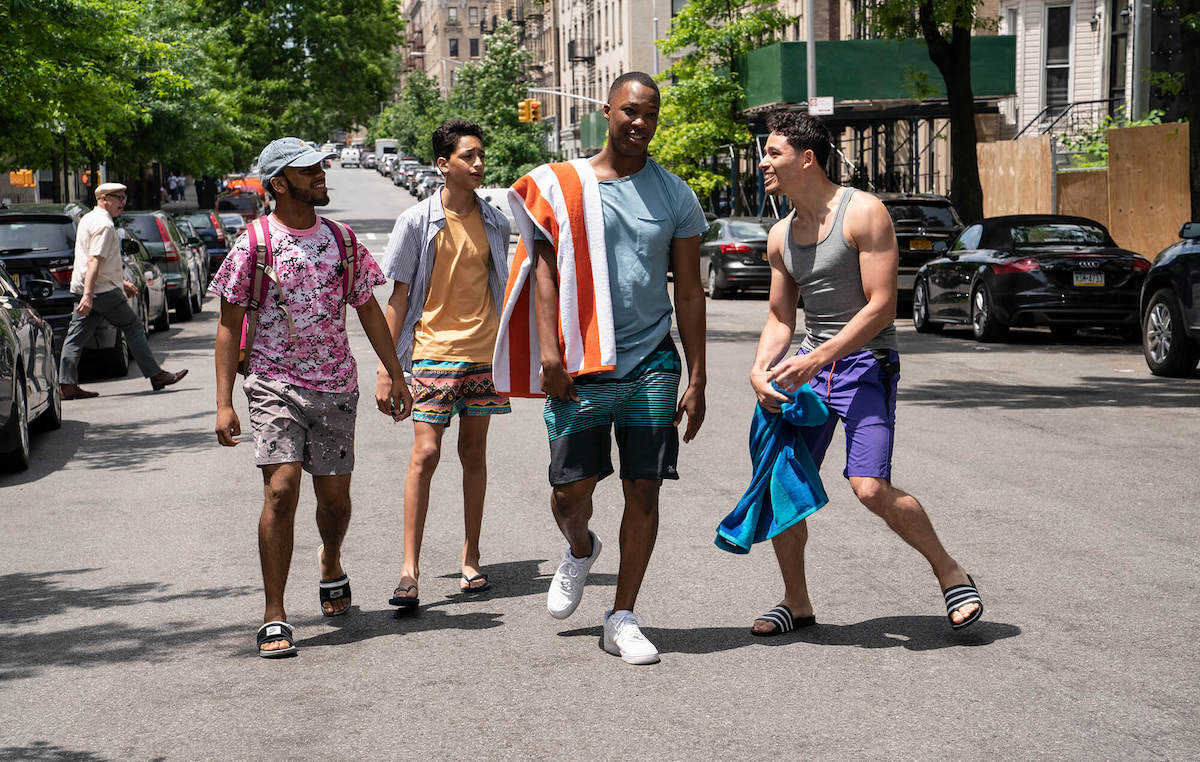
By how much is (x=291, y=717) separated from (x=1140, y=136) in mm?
21401

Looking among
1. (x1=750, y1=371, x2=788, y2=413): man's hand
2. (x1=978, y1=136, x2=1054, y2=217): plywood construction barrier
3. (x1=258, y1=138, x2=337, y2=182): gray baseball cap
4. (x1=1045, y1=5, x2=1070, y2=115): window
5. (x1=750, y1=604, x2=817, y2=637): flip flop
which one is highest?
(x1=1045, y1=5, x2=1070, y2=115): window

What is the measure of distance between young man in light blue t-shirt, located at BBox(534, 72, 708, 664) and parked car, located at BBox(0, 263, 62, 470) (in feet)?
19.7

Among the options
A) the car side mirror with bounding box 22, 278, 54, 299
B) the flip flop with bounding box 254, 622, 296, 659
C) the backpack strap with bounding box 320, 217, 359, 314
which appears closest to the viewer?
the flip flop with bounding box 254, 622, 296, 659

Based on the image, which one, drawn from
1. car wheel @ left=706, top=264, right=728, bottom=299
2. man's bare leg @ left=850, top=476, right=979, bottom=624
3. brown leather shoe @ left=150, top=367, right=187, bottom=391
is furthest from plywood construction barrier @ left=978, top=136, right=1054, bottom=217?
man's bare leg @ left=850, top=476, right=979, bottom=624

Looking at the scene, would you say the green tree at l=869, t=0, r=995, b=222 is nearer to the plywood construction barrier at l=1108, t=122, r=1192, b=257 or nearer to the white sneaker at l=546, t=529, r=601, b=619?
the plywood construction barrier at l=1108, t=122, r=1192, b=257

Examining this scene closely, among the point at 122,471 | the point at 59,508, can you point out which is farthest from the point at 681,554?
the point at 122,471

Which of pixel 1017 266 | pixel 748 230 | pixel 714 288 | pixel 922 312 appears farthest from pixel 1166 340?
pixel 714 288

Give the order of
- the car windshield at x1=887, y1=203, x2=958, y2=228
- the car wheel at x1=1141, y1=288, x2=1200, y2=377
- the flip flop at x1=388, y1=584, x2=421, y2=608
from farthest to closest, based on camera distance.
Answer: the car windshield at x1=887, y1=203, x2=958, y2=228 → the car wheel at x1=1141, y1=288, x2=1200, y2=377 → the flip flop at x1=388, y1=584, x2=421, y2=608

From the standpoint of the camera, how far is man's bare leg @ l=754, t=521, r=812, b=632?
19.1 feet

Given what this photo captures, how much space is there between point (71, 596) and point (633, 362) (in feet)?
9.80

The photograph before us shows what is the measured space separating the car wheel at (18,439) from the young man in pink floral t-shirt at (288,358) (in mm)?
5190

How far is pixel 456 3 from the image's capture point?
520ft

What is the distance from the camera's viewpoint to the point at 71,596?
6871 mm

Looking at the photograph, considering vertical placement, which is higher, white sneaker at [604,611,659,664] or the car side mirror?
the car side mirror
